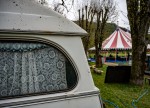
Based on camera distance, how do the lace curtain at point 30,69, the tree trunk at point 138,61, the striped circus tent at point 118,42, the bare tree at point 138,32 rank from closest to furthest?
the lace curtain at point 30,69 < the bare tree at point 138,32 < the tree trunk at point 138,61 < the striped circus tent at point 118,42

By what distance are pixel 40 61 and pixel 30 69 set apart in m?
0.14

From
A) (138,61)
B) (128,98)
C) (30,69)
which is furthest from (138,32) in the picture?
(30,69)

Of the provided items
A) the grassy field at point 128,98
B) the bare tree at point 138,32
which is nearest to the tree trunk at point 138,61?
the bare tree at point 138,32

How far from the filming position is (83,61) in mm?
2496

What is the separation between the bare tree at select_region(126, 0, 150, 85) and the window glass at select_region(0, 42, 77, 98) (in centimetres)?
830

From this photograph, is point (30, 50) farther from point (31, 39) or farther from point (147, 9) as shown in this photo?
point (147, 9)

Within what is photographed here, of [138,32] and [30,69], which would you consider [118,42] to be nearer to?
[138,32]

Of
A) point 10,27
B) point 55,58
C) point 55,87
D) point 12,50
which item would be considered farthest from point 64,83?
point 10,27

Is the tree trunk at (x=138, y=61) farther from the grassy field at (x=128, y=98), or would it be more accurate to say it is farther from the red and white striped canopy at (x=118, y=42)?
the red and white striped canopy at (x=118, y=42)

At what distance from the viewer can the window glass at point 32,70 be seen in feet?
6.99

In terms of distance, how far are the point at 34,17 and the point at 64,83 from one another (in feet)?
2.61

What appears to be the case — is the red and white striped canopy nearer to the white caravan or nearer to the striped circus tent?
the striped circus tent

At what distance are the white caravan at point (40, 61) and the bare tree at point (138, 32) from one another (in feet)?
26.7

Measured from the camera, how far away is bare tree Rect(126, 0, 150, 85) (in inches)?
391
